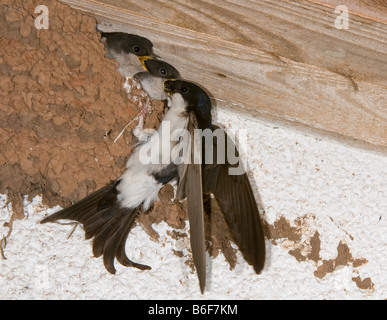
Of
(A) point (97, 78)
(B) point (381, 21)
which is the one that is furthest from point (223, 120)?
(B) point (381, 21)

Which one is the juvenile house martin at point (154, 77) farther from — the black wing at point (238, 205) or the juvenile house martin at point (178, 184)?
the black wing at point (238, 205)

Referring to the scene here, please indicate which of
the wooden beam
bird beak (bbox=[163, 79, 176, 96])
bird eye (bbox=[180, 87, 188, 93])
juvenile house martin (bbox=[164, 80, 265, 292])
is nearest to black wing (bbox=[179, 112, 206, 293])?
juvenile house martin (bbox=[164, 80, 265, 292])

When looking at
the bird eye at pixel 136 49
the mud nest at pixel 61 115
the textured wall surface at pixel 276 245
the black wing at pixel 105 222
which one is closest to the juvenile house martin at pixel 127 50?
the bird eye at pixel 136 49

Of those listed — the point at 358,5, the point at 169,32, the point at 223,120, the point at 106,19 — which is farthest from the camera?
the point at 223,120

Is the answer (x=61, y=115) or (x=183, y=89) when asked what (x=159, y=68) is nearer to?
(x=183, y=89)

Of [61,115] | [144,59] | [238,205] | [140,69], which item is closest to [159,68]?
[144,59]
